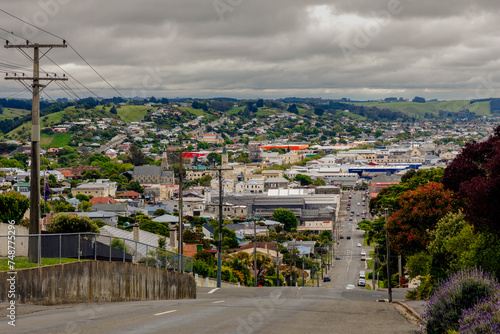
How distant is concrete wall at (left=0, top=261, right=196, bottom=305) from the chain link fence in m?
0.33

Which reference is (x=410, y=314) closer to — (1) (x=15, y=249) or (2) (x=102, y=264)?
(2) (x=102, y=264)

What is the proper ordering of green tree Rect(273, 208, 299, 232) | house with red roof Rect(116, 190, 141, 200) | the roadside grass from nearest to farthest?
the roadside grass
green tree Rect(273, 208, 299, 232)
house with red roof Rect(116, 190, 141, 200)

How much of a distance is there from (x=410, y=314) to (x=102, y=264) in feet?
32.1

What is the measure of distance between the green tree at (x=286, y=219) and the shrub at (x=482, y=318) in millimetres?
122033

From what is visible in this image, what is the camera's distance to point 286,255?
8662 centimetres

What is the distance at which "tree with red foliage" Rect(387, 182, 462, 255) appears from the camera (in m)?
37.6

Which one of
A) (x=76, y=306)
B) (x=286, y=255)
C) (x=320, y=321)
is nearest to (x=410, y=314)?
(x=320, y=321)

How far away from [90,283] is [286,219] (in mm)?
115266

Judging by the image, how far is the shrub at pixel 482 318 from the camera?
11289mm

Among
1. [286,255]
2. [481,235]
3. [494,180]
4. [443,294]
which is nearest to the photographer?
[443,294]

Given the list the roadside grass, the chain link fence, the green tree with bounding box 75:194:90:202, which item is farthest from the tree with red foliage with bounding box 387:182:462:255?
the green tree with bounding box 75:194:90:202

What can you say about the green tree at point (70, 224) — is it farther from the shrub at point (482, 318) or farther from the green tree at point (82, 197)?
the green tree at point (82, 197)

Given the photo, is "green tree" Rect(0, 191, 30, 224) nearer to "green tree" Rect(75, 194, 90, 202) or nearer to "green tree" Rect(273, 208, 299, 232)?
"green tree" Rect(273, 208, 299, 232)

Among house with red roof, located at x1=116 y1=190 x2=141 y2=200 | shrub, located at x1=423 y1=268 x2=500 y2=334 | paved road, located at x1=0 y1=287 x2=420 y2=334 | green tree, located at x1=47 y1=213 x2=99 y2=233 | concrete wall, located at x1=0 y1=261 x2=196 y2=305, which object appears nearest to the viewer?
shrub, located at x1=423 y1=268 x2=500 y2=334
